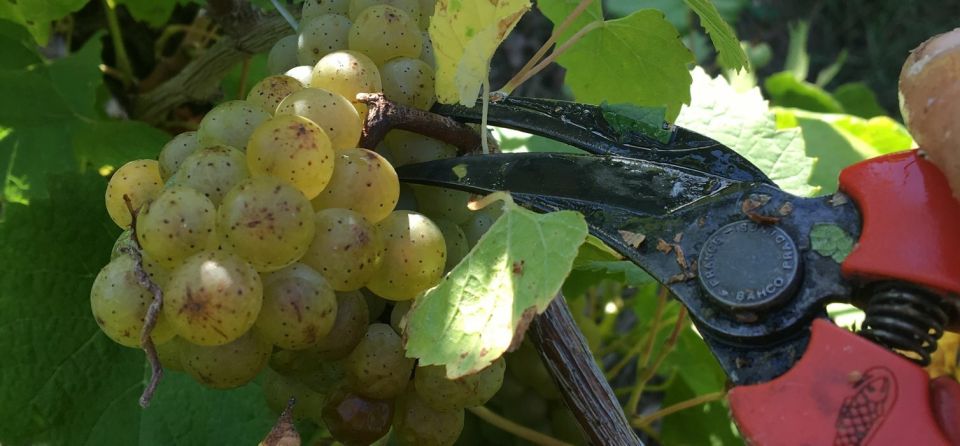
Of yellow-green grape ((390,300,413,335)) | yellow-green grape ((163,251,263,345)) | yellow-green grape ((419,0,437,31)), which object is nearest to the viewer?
yellow-green grape ((163,251,263,345))

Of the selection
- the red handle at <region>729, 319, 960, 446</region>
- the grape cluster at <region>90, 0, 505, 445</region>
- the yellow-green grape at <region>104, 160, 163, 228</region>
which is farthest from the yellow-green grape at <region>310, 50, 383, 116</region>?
the red handle at <region>729, 319, 960, 446</region>

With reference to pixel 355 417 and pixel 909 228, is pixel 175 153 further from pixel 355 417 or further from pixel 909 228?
pixel 909 228

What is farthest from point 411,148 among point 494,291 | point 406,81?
point 494,291

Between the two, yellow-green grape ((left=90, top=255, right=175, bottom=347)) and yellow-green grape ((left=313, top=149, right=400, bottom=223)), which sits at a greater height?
yellow-green grape ((left=313, top=149, right=400, bottom=223))

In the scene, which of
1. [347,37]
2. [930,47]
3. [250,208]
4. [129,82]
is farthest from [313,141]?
[129,82]

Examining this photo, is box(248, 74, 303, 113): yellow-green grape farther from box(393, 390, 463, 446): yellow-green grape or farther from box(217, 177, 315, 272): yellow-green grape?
box(393, 390, 463, 446): yellow-green grape

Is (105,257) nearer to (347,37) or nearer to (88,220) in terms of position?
(88,220)
